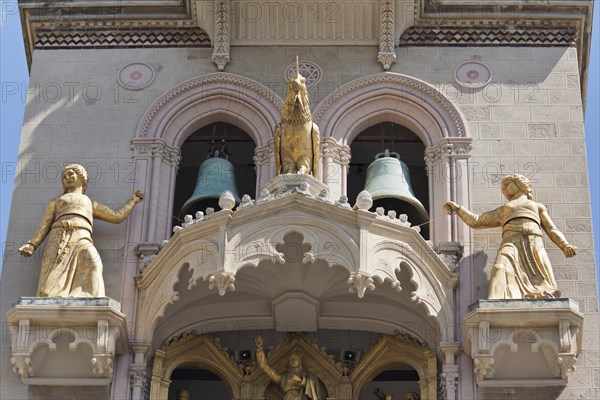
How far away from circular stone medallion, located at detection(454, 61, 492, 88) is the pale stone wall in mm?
110

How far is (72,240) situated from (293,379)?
376 centimetres

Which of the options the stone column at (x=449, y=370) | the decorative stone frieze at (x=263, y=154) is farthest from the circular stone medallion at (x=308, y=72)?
the stone column at (x=449, y=370)

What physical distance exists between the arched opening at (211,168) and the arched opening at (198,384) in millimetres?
2386

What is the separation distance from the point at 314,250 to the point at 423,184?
610 cm

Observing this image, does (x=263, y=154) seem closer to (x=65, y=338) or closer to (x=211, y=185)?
(x=211, y=185)

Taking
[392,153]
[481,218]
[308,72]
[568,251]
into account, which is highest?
[308,72]

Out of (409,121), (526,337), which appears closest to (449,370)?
(526,337)

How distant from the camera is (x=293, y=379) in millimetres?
24266

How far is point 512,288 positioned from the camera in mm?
23453

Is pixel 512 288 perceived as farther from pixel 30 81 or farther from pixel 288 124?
pixel 30 81

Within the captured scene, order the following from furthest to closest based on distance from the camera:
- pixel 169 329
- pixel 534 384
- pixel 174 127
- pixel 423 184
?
pixel 423 184 → pixel 174 127 → pixel 169 329 → pixel 534 384

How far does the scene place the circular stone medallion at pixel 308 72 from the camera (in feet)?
88.1

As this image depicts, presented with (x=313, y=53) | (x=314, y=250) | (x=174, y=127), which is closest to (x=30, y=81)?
(x=174, y=127)

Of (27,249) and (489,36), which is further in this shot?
(489,36)
